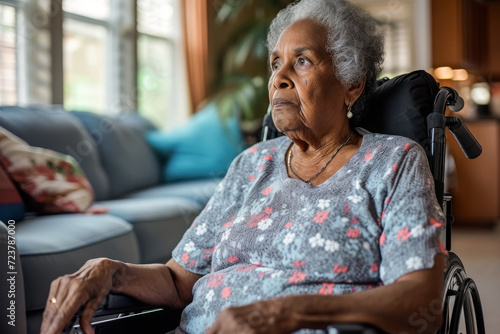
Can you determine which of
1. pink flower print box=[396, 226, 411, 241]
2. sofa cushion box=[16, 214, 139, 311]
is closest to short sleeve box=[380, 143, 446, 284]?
pink flower print box=[396, 226, 411, 241]

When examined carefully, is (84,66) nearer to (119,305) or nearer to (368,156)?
(119,305)

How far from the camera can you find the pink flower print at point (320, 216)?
115 centimetres

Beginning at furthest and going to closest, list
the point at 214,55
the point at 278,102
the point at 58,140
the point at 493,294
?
the point at 214,55, the point at 493,294, the point at 58,140, the point at 278,102

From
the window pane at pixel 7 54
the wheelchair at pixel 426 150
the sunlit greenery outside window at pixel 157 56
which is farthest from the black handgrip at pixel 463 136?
the sunlit greenery outside window at pixel 157 56

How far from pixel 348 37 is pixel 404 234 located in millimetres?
508

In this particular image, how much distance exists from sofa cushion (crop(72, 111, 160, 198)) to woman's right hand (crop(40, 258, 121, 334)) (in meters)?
1.85

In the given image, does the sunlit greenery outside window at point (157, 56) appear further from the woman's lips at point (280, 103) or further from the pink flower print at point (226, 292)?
the pink flower print at point (226, 292)

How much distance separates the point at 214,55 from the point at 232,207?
3.76 m

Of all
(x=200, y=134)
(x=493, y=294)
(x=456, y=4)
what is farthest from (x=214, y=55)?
(x=493, y=294)

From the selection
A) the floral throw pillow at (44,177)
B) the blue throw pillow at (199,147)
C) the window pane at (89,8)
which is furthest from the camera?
the window pane at (89,8)

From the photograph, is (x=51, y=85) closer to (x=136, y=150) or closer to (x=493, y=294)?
(x=136, y=150)

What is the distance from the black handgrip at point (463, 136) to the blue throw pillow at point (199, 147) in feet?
7.00

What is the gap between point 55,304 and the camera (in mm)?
1133

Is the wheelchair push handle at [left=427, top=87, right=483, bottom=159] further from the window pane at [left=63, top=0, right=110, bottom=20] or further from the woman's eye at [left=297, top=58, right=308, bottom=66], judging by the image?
the window pane at [left=63, top=0, right=110, bottom=20]
